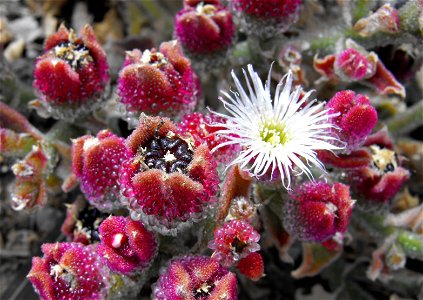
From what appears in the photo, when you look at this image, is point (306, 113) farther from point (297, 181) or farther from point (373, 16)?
point (373, 16)

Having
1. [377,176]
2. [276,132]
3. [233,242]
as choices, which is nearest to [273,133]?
[276,132]

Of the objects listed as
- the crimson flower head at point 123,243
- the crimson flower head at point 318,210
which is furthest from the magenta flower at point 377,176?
the crimson flower head at point 123,243

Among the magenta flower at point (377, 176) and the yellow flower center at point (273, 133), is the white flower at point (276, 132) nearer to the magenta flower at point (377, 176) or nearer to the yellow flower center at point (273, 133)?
the yellow flower center at point (273, 133)

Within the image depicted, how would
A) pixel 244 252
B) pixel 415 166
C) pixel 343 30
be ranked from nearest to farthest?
1. pixel 244 252
2. pixel 343 30
3. pixel 415 166

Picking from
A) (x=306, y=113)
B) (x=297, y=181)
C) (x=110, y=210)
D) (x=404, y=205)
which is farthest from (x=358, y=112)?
(x=404, y=205)

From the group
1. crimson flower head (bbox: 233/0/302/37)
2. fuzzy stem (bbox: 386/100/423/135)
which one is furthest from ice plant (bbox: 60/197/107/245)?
fuzzy stem (bbox: 386/100/423/135)

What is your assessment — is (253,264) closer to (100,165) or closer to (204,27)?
(100,165)

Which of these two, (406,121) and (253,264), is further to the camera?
(406,121)
